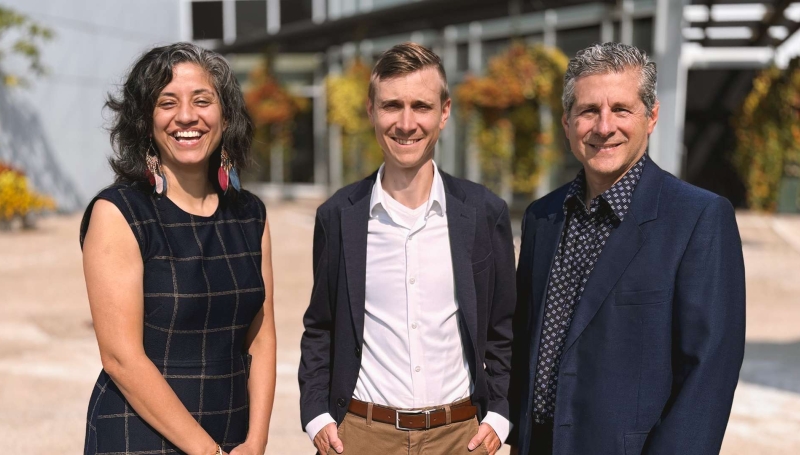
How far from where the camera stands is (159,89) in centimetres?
195

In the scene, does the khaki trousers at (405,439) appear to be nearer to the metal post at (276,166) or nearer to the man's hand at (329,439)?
the man's hand at (329,439)

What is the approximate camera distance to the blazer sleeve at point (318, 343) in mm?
2326

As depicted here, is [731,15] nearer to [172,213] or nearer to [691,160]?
[691,160]

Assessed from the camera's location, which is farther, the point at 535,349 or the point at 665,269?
the point at 535,349

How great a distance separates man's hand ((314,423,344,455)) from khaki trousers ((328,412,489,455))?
2 cm

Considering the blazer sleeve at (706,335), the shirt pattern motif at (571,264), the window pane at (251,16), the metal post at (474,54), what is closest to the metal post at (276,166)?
the window pane at (251,16)

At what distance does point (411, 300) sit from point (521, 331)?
14.3 inches

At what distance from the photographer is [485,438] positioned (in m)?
2.24

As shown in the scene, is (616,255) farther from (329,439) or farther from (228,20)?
(228,20)

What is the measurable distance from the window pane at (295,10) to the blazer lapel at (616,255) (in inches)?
818

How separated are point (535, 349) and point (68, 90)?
18.3 metres

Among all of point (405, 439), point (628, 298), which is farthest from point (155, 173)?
point (628, 298)

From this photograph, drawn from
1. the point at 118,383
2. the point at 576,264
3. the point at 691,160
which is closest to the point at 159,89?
the point at 118,383

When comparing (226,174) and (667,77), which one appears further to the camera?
(667,77)
